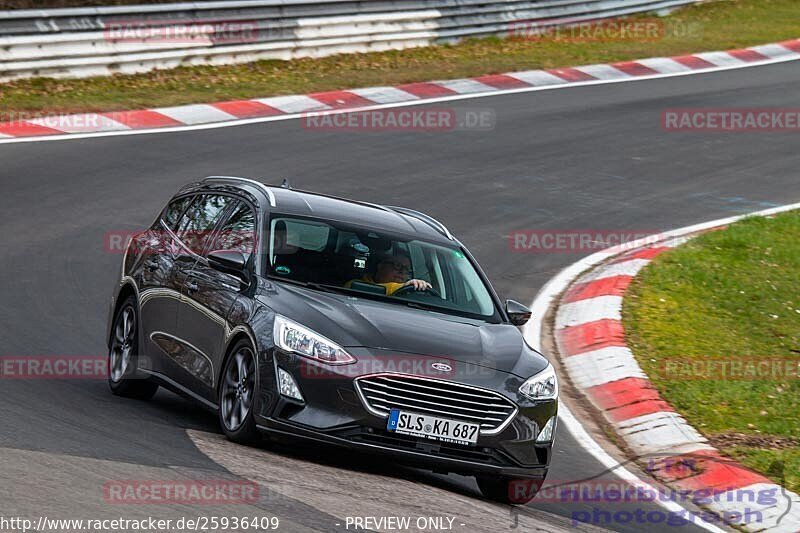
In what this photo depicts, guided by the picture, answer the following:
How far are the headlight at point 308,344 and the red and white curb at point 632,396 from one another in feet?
8.95

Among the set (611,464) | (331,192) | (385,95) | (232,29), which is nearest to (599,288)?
(331,192)

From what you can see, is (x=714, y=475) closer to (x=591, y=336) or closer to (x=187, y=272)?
(x=591, y=336)

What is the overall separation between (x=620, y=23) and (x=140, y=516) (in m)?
24.5

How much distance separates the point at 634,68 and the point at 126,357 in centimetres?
1714

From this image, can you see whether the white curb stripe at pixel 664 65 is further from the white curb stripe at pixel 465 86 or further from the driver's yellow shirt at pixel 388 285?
the driver's yellow shirt at pixel 388 285

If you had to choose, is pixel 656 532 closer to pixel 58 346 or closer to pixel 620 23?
pixel 58 346

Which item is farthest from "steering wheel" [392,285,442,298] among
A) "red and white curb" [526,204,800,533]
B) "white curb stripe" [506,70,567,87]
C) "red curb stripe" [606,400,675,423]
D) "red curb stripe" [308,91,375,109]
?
"white curb stripe" [506,70,567,87]

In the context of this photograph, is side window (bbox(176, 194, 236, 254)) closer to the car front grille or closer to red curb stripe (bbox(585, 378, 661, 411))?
the car front grille

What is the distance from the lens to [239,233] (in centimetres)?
902

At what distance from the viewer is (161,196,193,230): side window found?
9992mm

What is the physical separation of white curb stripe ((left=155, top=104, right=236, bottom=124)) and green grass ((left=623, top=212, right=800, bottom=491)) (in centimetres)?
717

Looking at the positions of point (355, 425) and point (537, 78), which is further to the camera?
point (537, 78)

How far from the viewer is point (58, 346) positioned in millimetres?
10453

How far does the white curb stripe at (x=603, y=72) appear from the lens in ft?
79.8
